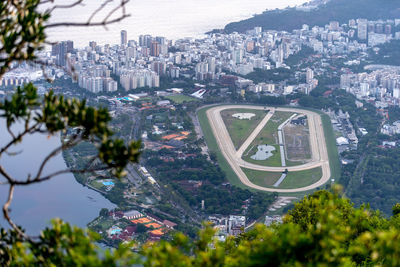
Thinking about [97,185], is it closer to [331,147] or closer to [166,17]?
[331,147]

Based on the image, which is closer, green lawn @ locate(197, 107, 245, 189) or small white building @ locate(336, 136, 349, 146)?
green lawn @ locate(197, 107, 245, 189)

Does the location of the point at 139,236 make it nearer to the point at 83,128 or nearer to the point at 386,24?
the point at 83,128

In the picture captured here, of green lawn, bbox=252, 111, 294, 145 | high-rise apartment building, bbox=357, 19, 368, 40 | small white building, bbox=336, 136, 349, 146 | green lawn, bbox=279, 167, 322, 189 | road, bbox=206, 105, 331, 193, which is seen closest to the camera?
green lawn, bbox=279, 167, 322, 189

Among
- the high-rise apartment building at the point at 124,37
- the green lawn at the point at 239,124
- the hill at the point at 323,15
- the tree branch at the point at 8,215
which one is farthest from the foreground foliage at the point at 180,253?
the hill at the point at 323,15

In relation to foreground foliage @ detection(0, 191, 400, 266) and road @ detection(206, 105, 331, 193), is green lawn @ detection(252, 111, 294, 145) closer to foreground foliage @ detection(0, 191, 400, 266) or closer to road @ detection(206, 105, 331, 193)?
road @ detection(206, 105, 331, 193)

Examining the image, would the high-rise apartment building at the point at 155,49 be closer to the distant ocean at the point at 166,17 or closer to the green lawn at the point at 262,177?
the distant ocean at the point at 166,17

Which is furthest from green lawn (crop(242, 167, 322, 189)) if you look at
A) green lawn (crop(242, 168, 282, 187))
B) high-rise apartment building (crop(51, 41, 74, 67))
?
high-rise apartment building (crop(51, 41, 74, 67))

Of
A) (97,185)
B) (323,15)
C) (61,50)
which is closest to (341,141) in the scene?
(97,185)
